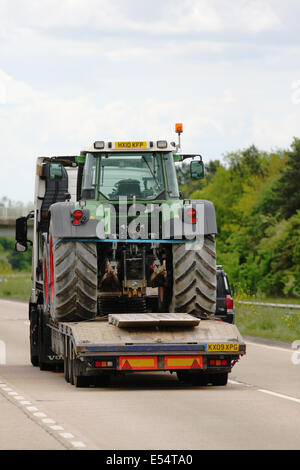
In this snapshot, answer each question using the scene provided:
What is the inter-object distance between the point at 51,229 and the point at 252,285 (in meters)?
61.1

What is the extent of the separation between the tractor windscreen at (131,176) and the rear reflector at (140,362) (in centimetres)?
293

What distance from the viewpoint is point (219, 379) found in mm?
18062

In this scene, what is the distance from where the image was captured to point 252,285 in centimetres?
7875

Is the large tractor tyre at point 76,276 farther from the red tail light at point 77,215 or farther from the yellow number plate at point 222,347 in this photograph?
the yellow number plate at point 222,347

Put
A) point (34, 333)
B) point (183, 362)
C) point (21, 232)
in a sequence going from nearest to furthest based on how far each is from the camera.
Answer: point (183, 362) < point (34, 333) < point (21, 232)

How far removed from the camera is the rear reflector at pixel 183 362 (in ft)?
55.2

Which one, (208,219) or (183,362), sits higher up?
(208,219)

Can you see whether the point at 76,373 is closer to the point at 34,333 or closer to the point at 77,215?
the point at 77,215

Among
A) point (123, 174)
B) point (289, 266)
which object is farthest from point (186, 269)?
point (289, 266)

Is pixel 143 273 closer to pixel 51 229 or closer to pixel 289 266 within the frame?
pixel 51 229

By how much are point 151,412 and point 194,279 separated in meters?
4.06

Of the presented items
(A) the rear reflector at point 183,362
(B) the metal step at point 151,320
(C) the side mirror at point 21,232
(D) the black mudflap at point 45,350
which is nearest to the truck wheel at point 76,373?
(B) the metal step at point 151,320

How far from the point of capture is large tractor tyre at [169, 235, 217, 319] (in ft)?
59.1

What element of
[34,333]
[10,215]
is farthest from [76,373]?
[10,215]
